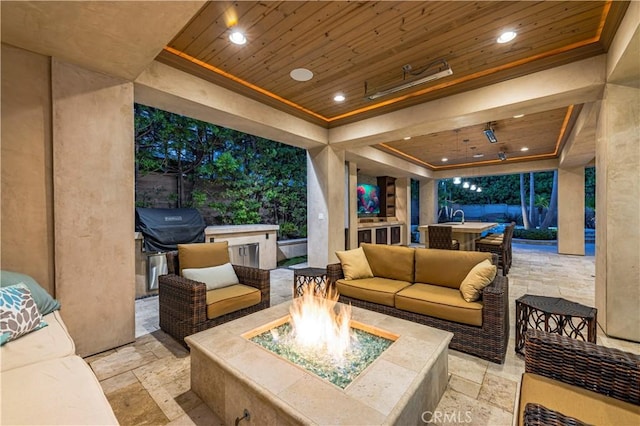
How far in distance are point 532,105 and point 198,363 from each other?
4.48 meters

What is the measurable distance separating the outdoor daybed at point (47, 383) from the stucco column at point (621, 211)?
4.30 m

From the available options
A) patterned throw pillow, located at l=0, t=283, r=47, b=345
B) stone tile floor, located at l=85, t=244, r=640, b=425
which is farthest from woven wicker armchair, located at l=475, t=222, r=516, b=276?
patterned throw pillow, located at l=0, t=283, r=47, b=345

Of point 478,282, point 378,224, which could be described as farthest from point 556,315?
point 378,224

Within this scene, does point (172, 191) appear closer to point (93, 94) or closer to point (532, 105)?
point (93, 94)

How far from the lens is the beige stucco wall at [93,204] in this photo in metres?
2.38

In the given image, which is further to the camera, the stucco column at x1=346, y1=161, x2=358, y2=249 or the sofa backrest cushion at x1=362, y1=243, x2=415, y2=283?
the stucco column at x1=346, y1=161, x2=358, y2=249

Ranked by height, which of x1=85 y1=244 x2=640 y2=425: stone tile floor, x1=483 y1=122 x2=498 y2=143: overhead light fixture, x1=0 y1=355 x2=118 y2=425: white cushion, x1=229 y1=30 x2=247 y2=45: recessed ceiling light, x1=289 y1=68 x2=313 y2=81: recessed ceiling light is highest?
x1=289 y1=68 x2=313 y2=81: recessed ceiling light

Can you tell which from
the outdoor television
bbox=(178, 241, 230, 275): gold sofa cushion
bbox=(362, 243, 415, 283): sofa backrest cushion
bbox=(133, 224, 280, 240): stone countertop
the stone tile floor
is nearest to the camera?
the stone tile floor

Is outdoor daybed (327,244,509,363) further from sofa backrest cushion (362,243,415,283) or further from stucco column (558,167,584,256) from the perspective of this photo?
stucco column (558,167,584,256)

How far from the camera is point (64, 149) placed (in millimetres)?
2387

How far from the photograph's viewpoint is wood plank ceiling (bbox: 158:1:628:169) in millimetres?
2289

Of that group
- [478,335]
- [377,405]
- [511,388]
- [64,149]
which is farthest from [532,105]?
[64,149]

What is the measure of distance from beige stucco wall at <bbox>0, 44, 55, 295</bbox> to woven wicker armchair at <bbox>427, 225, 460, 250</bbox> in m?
5.73

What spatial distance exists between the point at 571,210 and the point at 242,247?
902cm
